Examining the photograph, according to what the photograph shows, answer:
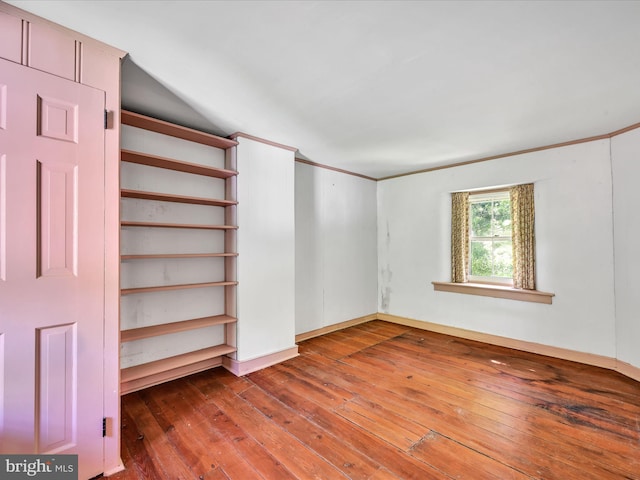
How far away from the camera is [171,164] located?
2.71 m

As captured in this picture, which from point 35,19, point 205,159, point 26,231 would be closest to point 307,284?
point 205,159

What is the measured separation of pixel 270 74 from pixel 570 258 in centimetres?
383

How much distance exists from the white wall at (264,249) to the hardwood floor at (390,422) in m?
0.40

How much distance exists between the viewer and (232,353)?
3.11m

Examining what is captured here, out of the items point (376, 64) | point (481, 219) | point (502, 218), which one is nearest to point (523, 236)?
point (502, 218)

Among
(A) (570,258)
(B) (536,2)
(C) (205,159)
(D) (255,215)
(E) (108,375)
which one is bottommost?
(E) (108,375)

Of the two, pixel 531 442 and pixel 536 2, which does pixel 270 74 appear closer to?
pixel 536 2

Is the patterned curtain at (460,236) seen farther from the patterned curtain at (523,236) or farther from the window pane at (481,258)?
the patterned curtain at (523,236)

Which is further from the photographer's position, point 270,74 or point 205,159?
point 205,159

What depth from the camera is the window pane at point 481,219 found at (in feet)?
13.9

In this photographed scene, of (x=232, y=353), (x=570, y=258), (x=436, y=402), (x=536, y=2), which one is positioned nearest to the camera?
(x=536, y=2)

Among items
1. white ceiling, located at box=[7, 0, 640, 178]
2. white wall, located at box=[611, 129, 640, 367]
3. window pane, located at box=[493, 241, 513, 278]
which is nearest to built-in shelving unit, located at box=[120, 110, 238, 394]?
white ceiling, located at box=[7, 0, 640, 178]

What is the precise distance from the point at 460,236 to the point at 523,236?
80 cm

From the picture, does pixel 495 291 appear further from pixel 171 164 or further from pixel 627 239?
pixel 171 164
